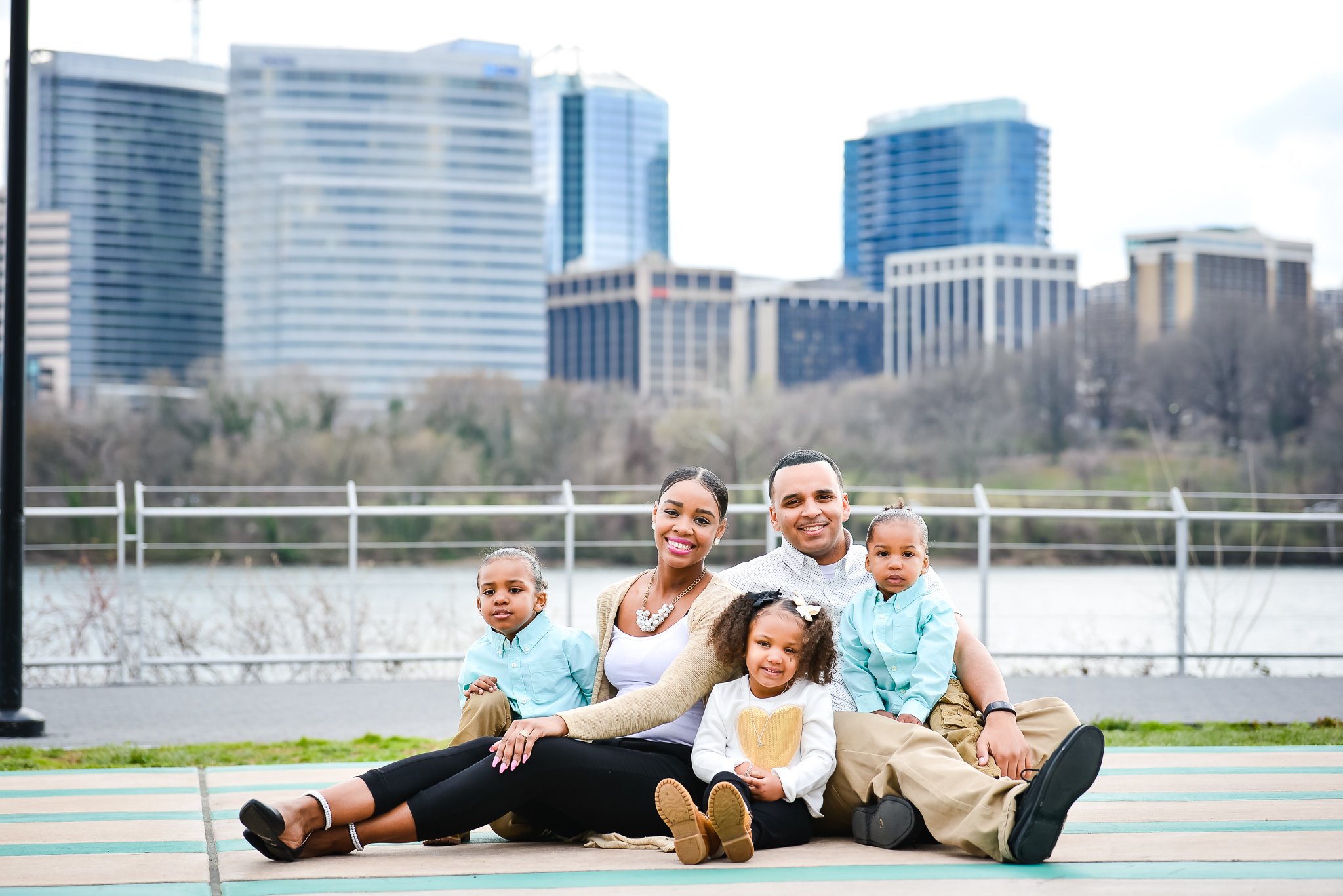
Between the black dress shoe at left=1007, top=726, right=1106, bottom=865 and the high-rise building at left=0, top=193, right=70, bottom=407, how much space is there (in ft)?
343

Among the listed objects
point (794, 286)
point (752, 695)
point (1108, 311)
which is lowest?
point (752, 695)

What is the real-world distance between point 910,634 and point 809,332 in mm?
124412

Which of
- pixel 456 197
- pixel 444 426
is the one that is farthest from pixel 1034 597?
pixel 456 197

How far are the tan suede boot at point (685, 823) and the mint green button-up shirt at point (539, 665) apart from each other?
24.1 inches

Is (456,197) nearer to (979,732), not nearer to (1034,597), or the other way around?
(1034,597)

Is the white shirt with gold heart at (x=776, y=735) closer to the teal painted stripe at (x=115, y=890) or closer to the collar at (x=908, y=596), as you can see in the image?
the collar at (x=908, y=596)

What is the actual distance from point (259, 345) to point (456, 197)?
1860cm

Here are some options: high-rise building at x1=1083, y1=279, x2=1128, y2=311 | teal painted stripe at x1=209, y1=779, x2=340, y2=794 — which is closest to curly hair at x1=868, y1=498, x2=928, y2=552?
teal painted stripe at x1=209, y1=779, x2=340, y2=794

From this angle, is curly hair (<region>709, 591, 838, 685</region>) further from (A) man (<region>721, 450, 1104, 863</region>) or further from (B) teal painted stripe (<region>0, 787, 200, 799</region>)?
(B) teal painted stripe (<region>0, 787, 200, 799</region>)

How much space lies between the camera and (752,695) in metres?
3.71

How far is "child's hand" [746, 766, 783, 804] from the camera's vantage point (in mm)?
3600

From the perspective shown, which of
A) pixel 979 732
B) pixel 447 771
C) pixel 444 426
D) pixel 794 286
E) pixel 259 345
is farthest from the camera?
pixel 794 286

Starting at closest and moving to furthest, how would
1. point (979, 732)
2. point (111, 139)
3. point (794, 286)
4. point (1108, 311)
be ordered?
point (979, 732) < point (1108, 311) < point (111, 139) < point (794, 286)

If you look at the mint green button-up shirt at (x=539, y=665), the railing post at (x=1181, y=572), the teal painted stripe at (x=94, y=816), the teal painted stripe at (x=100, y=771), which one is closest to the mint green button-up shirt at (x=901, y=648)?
the mint green button-up shirt at (x=539, y=665)
